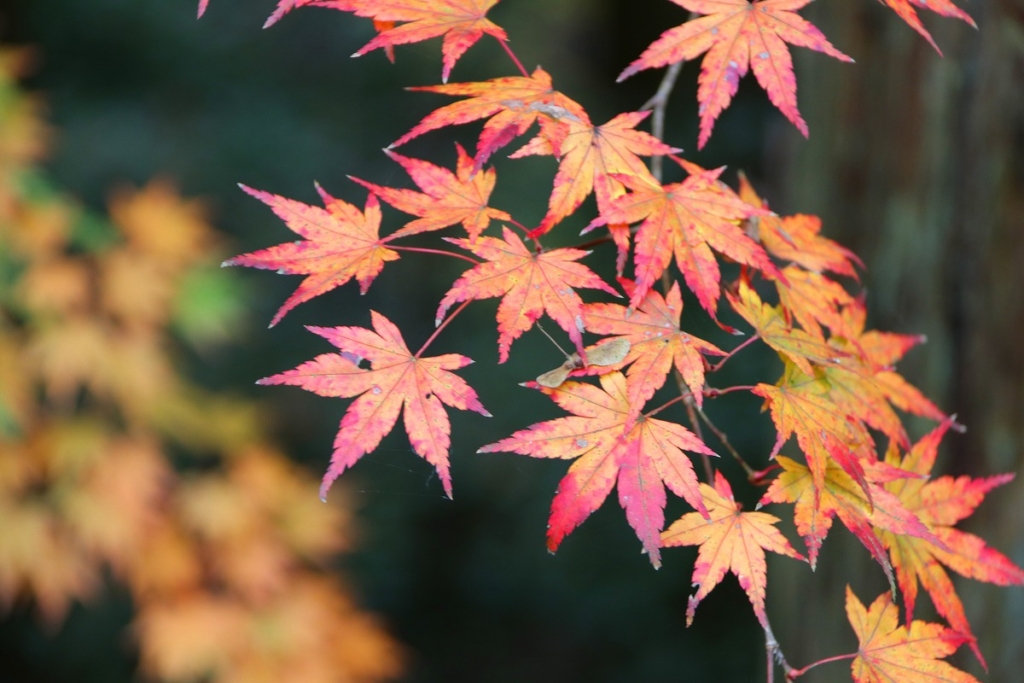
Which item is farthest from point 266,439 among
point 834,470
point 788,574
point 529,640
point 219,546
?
point 834,470

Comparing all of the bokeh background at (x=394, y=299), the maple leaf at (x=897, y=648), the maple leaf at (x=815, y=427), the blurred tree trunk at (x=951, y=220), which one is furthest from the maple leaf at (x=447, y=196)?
the bokeh background at (x=394, y=299)

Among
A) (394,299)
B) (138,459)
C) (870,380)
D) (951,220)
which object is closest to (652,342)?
(870,380)

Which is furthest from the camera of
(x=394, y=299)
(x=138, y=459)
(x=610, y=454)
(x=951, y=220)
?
(x=394, y=299)

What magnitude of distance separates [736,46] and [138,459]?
1.62 m

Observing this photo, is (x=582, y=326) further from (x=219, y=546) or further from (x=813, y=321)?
(x=219, y=546)

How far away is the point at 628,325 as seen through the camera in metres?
0.65

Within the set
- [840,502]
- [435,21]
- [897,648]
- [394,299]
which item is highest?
[435,21]

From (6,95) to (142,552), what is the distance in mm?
993

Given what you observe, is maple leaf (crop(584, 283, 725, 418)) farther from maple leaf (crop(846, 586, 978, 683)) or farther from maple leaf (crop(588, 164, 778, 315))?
maple leaf (crop(846, 586, 978, 683))

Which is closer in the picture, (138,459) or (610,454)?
(610,454)

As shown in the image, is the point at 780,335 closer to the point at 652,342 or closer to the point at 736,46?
the point at 652,342

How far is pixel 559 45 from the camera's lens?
2.76m

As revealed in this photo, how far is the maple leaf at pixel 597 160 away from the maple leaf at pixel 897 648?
362 mm

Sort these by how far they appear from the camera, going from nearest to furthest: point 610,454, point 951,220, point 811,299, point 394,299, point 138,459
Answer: point 610,454 → point 811,299 → point 951,220 → point 138,459 → point 394,299
